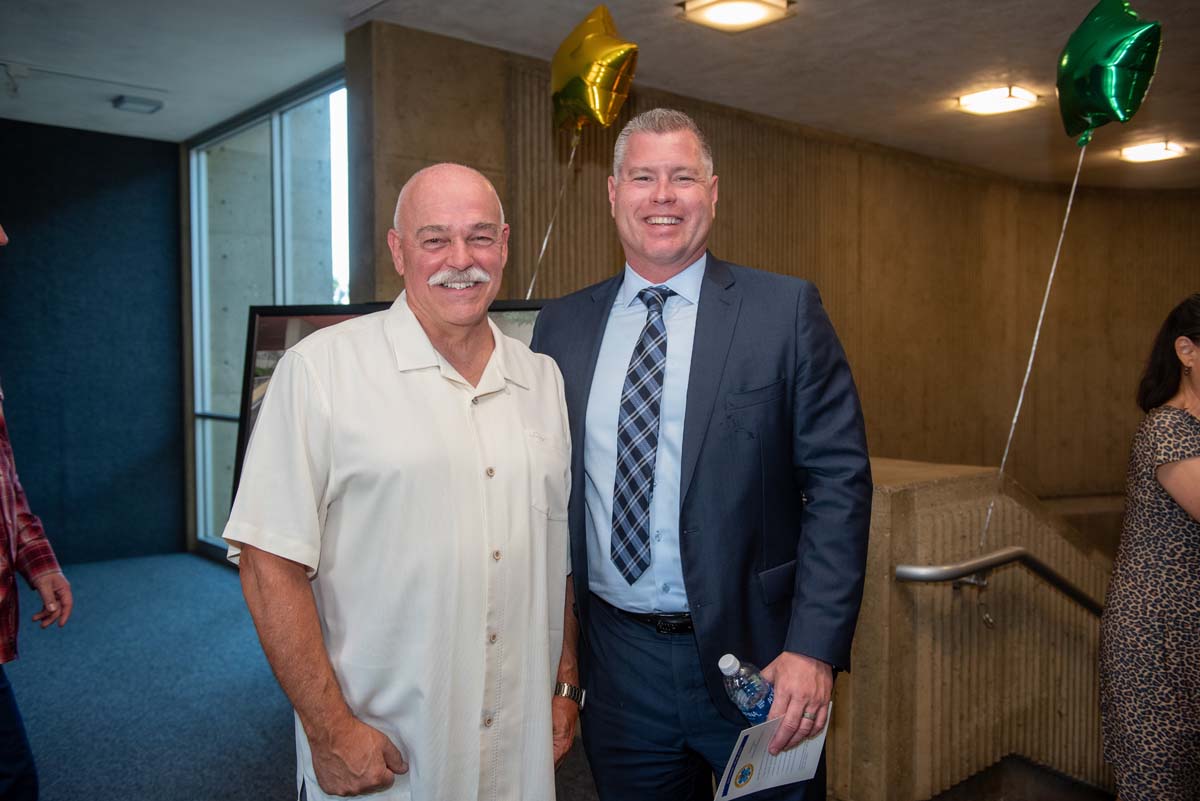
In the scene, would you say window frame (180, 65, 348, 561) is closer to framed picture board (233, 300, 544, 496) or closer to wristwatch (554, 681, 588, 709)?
framed picture board (233, 300, 544, 496)

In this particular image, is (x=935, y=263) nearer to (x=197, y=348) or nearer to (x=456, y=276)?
(x=197, y=348)

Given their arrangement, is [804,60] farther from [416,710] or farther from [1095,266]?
[1095,266]

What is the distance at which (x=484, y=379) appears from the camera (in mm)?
1735

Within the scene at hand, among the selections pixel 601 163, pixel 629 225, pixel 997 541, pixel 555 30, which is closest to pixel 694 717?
pixel 629 225

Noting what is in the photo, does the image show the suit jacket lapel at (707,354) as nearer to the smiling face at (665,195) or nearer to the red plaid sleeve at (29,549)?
the smiling face at (665,195)

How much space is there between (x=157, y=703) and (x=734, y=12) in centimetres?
461

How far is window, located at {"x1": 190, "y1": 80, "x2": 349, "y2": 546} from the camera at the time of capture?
636cm

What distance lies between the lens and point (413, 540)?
159cm

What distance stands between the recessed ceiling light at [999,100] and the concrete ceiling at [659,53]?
13 centimetres

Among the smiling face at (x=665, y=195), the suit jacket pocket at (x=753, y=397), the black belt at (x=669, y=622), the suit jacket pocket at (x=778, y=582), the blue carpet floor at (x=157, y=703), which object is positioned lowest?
the blue carpet floor at (x=157, y=703)

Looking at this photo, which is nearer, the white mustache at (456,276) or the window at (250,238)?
the white mustache at (456,276)

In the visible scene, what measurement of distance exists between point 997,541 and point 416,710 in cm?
272

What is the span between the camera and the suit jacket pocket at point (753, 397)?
1.82m

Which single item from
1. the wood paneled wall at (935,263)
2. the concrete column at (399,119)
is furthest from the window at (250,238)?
the wood paneled wall at (935,263)
